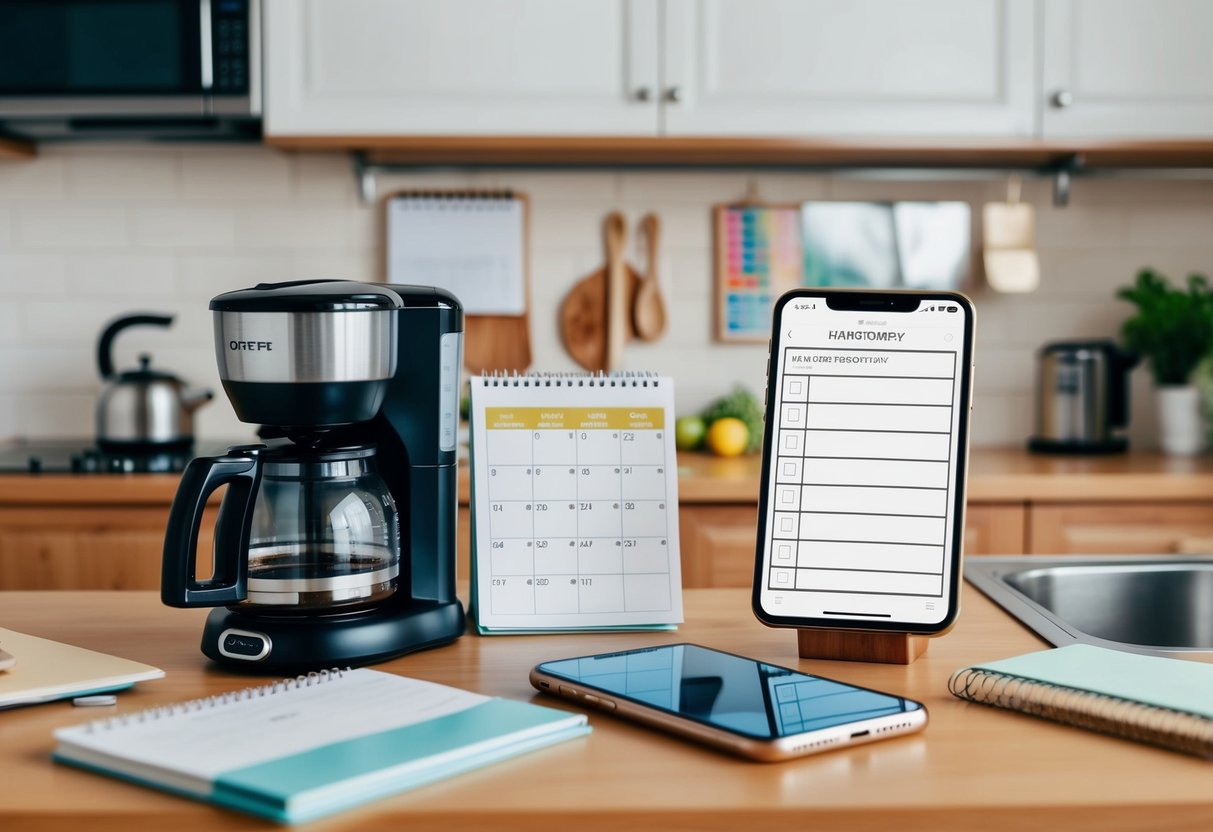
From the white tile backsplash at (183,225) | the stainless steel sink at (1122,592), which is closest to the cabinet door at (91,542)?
the white tile backsplash at (183,225)

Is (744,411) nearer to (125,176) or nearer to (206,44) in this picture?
(206,44)

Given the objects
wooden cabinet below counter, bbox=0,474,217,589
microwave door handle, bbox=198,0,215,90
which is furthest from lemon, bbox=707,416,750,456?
microwave door handle, bbox=198,0,215,90

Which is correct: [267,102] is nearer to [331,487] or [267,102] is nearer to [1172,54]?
[331,487]

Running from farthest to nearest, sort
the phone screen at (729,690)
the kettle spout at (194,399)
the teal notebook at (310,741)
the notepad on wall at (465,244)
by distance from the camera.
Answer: the notepad on wall at (465,244) < the kettle spout at (194,399) < the phone screen at (729,690) < the teal notebook at (310,741)

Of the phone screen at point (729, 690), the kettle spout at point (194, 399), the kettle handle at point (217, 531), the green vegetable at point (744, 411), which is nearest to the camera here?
the phone screen at point (729, 690)

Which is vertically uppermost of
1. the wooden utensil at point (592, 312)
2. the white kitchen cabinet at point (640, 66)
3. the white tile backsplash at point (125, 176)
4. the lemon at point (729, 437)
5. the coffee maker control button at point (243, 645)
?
the white kitchen cabinet at point (640, 66)

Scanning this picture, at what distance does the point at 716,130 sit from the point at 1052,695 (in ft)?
5.98

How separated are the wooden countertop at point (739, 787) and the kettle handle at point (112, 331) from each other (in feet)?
5.94

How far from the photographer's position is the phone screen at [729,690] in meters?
0.79

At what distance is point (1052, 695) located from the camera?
2.74 feet

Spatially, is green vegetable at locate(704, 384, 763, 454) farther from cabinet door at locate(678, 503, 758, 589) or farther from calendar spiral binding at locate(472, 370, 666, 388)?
calendar spiral binding at locate(472, 370, 666, 388)

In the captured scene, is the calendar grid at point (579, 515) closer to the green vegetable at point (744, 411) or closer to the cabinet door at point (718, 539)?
the cabinet door at point (718, 539)

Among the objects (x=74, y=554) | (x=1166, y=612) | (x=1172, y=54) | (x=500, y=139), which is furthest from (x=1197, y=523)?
(x=74, y=554)

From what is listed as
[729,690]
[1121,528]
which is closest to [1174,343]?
[1121,528]
